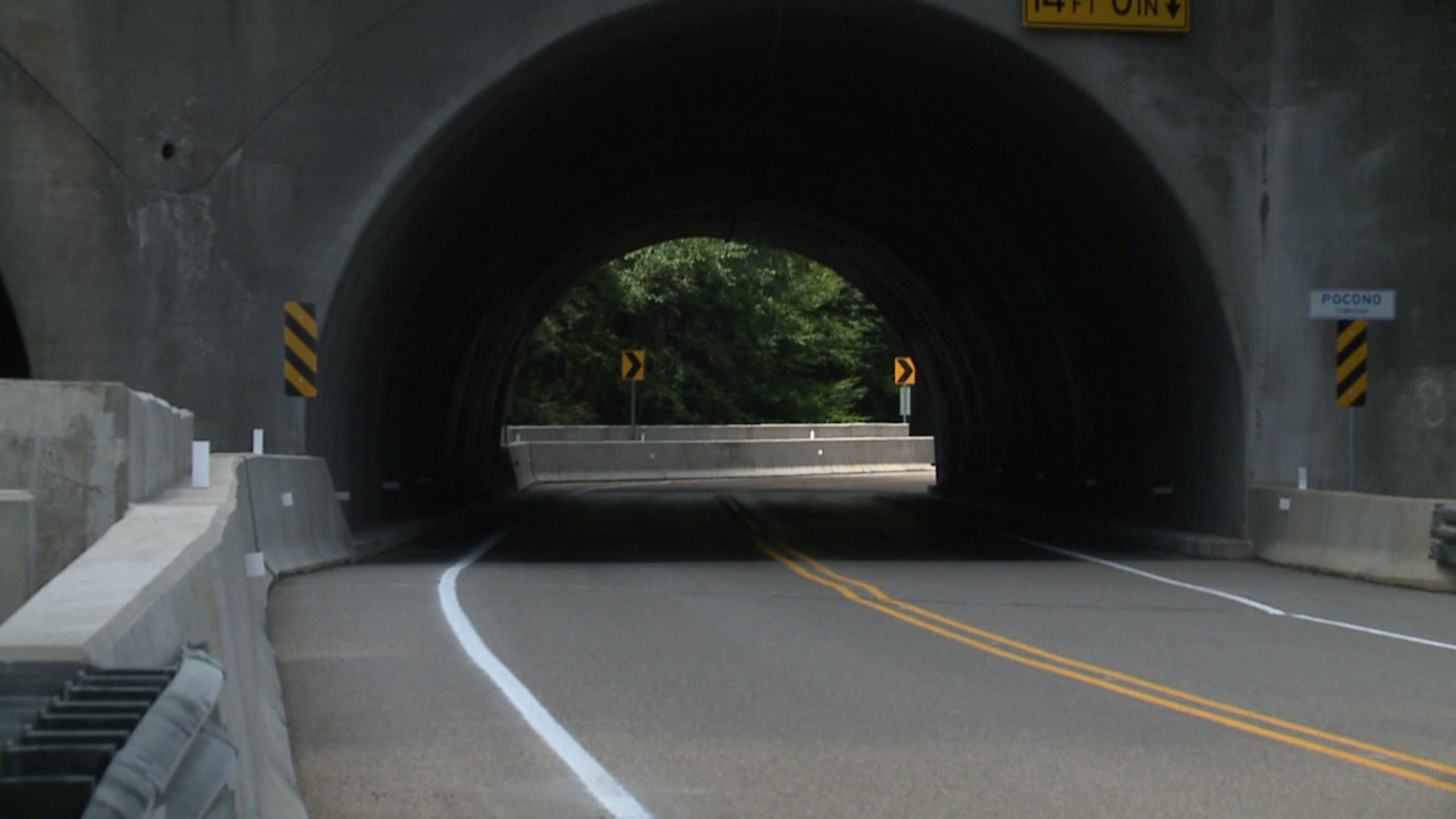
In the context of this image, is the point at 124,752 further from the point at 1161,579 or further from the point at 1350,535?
the point at 1350,535

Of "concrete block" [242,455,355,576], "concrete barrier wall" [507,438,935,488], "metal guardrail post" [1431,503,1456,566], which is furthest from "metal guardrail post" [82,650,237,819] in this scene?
"concrete barrier wall" [507,438,935,488]

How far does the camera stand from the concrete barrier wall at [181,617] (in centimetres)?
462

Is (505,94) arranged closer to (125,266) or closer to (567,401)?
(125,266)

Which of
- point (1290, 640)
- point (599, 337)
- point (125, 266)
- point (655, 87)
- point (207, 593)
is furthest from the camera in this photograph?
point (599, 337)

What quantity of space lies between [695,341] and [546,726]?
1910 inches

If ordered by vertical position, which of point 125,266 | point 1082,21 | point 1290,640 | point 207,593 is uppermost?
point 1082,21

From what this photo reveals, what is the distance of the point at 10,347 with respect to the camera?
21656 millimetres

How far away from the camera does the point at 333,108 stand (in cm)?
1836

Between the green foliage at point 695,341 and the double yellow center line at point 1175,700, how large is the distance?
39566 mm

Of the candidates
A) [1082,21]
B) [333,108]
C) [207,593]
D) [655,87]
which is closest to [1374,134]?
[1082,21]

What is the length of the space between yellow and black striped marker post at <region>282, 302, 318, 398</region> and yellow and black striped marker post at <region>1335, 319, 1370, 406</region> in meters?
10.7

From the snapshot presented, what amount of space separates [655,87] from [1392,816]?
1655 cm

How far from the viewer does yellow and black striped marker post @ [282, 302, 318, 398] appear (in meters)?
18.0

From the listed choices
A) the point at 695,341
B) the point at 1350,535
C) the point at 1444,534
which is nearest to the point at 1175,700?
the point at 1444,534
